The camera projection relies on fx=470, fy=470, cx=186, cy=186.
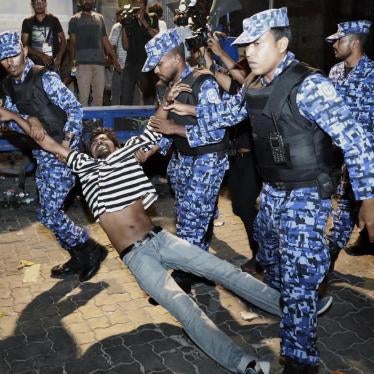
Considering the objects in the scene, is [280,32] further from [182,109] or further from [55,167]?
[55,167]

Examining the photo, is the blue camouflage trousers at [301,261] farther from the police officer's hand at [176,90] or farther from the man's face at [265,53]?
the police officer's hand at [176,90]

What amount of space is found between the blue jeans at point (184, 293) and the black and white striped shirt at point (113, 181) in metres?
0.38

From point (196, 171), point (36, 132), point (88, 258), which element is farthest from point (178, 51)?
point (88, 258)

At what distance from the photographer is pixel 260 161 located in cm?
334

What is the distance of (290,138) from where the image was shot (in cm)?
306

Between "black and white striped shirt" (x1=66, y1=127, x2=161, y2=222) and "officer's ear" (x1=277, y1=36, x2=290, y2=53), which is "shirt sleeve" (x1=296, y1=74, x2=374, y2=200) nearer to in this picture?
"officer's ear" (x1=277, y1=36, x2=290, y2=53)

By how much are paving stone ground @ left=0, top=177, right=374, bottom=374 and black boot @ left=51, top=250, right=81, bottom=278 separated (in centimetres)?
9

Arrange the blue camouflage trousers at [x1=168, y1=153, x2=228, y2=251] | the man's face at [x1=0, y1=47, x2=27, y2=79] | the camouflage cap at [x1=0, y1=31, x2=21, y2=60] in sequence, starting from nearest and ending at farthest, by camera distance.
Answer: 1. the blue camouflage trousers at [x1=168, y1=153, x2=228, y2=251]
2. the camouflage cap at [x1=0, y1=31, x2=21, y2=60]
3. the man's face at [x1=0, y1=47, x2=27, y2=79]

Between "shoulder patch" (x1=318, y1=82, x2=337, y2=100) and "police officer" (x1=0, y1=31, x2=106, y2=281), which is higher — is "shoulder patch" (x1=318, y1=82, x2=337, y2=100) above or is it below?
above

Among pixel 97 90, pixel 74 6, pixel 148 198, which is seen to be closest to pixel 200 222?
pixel 148 198

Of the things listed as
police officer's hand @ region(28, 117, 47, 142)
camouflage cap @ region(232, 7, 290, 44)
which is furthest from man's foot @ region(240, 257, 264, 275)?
camouflage cap @ region(232, 7, 290, 44)

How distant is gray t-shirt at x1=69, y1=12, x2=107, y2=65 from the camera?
8961 millimetres

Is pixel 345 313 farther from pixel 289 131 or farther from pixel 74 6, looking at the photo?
pixel 74 6

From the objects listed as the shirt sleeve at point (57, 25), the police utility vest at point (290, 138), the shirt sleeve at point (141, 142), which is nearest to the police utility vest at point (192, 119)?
the shirt sleeve at point (141, 142)
